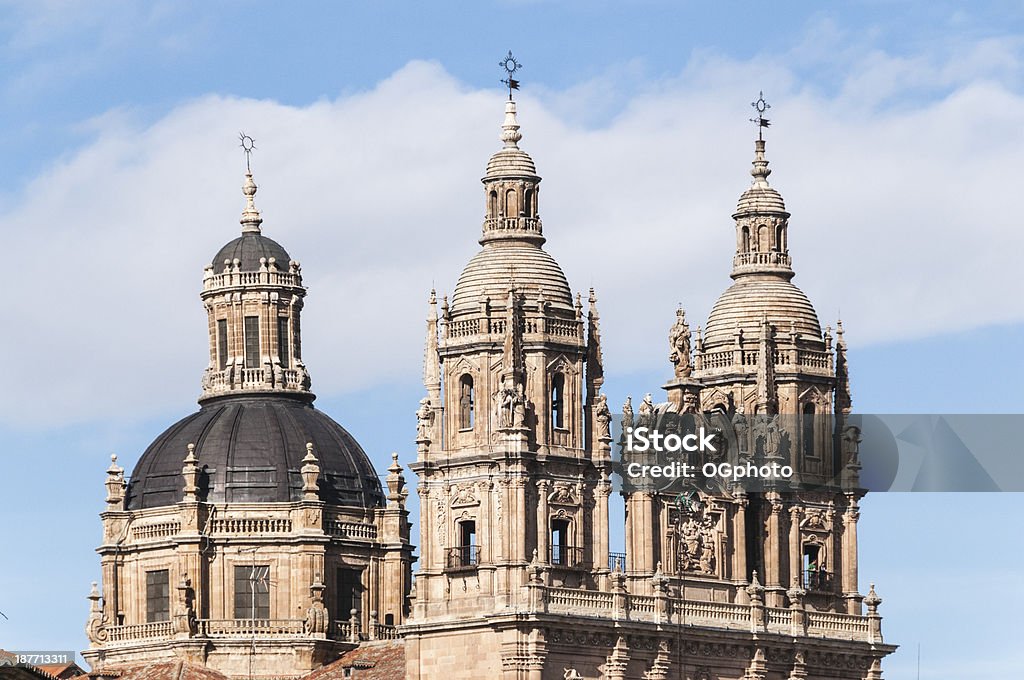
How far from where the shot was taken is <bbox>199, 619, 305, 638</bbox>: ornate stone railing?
154875 millimetres

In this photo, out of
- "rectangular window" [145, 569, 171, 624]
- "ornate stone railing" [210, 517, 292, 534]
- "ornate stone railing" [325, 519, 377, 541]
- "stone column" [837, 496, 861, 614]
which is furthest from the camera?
"ornate stone railing" [325, 519, 377, 541]

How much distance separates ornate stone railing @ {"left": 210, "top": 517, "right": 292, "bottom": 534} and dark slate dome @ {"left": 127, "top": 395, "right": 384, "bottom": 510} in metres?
0.87

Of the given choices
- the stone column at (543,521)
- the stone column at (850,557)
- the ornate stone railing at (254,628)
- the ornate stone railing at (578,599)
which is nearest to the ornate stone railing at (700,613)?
the ornate stone railing at (578,599)

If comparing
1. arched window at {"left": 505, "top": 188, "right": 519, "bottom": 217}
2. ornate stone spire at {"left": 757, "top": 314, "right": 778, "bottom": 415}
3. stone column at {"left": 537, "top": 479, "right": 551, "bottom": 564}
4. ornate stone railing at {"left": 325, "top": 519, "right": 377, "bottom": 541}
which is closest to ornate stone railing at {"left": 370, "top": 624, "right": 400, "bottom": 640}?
ornate stone railing at {"left": 325, "top": 519, "right": 377, "bottom": 541}

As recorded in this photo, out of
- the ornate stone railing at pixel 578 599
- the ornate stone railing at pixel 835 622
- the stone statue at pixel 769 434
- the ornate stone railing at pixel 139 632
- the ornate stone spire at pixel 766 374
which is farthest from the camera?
the ornate stone railing at pixel 139 632

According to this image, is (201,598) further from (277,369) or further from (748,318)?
(748,318)

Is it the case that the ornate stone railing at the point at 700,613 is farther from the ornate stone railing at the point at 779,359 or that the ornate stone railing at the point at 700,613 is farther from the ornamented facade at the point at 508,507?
the ornate stone railing at the point at 779,359

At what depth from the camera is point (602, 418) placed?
135m

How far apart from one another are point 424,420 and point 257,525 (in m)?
25.2

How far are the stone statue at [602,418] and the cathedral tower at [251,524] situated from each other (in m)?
23.5

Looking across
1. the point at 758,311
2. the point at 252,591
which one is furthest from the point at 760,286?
the point at 252,591

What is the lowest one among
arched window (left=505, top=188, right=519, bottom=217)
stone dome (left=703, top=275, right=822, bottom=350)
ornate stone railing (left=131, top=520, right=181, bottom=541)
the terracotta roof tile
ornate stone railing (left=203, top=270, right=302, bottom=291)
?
the terracotta roof tile

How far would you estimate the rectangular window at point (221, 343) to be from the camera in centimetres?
16088

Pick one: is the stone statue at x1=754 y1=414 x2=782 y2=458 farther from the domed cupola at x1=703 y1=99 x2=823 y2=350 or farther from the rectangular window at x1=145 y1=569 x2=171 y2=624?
the rectangular window at x1=145 y1=569 x2=171 y2=624
